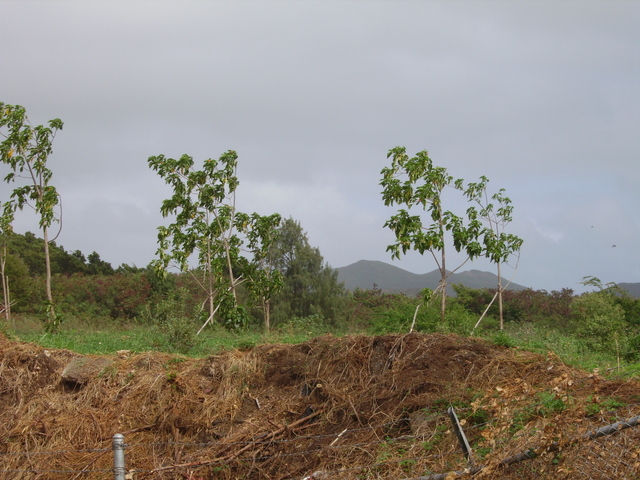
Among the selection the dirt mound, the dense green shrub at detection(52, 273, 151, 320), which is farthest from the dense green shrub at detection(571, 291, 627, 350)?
the dense green shrub at detection(52, 273, 151, 320)

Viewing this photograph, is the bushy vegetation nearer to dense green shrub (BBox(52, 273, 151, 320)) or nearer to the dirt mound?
dense green shrub (BBox(52, 273, 151, 320))

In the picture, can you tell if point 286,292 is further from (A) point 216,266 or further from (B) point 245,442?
(B) point 245,442

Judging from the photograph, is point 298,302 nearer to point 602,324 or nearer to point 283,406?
point 602,324

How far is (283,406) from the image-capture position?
268 inches

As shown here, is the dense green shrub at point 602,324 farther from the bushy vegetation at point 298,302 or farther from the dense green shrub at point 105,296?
the dense green shrub at point 105,296

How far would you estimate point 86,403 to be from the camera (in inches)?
287

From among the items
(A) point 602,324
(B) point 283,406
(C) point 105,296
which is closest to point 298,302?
(C) point 105,296

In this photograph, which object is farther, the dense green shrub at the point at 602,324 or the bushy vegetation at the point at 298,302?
the bushy vegetation at the point at 298,302

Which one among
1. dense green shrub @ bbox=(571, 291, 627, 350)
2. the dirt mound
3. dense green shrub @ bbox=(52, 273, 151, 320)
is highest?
dense green shrub @ bbox=(52, 273, 151, 320)

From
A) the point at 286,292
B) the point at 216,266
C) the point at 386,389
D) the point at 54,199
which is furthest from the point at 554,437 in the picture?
the point at 286,292

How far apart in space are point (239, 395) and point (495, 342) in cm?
336

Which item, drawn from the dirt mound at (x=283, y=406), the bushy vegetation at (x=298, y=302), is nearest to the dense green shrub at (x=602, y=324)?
the bushy vegetation at (x=298, y=302)

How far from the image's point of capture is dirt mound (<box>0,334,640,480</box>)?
16.2ft

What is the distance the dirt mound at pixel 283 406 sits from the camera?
16.2ft
